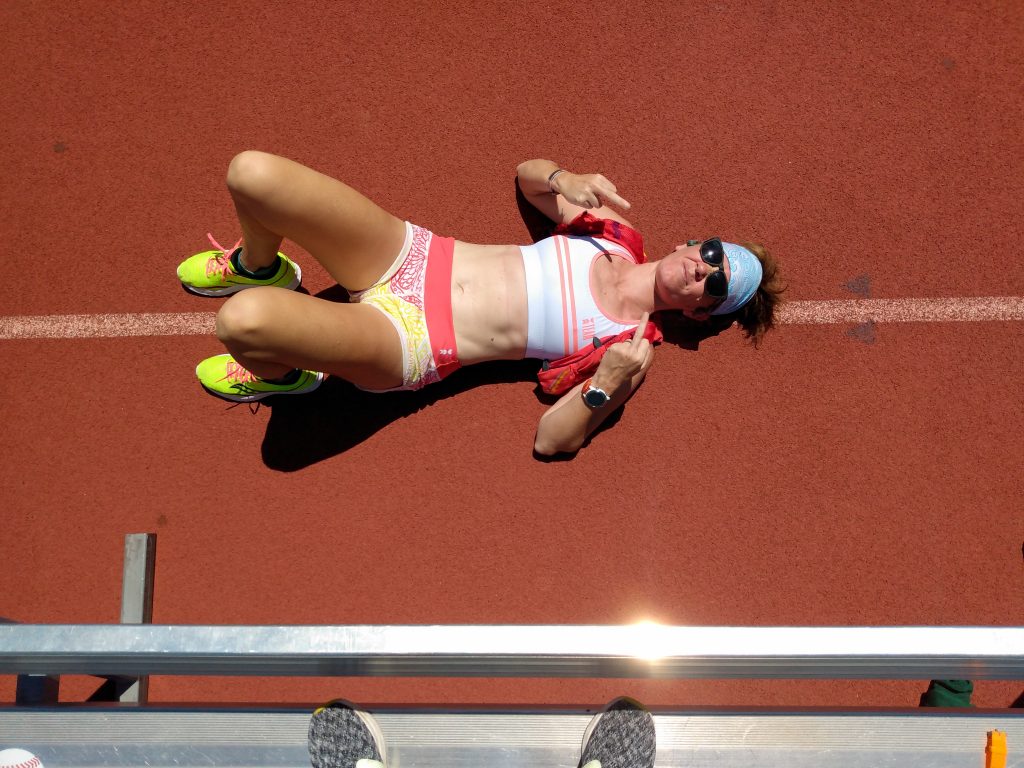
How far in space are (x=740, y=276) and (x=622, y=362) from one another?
24.3 inches

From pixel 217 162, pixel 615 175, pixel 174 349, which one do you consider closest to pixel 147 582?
pixel 174 349

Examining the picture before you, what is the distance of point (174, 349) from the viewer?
325cm

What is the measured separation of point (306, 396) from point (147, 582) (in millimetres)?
1058

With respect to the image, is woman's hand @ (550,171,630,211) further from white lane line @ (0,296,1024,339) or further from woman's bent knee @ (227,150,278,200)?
woman's bent knee @ (227,150,278,200)

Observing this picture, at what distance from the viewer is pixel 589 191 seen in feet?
9.32

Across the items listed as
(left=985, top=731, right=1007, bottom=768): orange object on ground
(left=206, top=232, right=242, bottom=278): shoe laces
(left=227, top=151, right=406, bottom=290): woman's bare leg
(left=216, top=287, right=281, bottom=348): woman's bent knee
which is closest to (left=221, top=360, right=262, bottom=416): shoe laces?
(left=206, top=232, right=242, bottom=278): shoe laces

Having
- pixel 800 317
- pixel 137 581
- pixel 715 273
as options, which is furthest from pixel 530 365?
pixel 137 581

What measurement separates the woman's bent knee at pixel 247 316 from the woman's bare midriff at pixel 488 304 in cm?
78

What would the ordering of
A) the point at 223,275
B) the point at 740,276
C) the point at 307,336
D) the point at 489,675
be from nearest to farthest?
the point at 489,675 < the point at 307,336 < the point at 740,276 < the point at 223,275

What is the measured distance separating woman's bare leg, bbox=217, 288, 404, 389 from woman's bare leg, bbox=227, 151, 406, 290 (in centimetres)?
21

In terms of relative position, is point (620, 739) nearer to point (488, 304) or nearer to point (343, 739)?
point (343, 739)

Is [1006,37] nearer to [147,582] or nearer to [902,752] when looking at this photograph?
[902,752]

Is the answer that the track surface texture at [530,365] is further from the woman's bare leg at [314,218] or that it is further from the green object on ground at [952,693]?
the woman's bare leg at [314,218]

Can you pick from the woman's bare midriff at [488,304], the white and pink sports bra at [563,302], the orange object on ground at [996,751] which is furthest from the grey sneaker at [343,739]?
the orange object on ground at [996,751]
